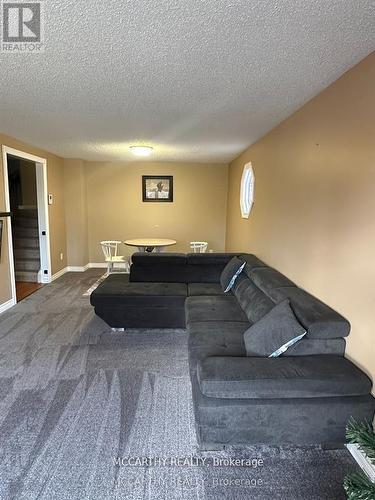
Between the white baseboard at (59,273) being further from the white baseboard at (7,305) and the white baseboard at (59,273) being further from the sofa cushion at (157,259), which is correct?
the sofa cushion at (157,259)

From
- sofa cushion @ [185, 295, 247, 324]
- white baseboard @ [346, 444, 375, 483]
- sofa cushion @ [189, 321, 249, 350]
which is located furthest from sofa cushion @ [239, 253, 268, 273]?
white baseboard @ [346, 444, 375, 483]

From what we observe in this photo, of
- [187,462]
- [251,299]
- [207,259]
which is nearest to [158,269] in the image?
[207,259]

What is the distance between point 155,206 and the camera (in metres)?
6.69

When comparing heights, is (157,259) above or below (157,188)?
below

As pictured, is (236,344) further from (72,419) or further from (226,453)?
(72,419)

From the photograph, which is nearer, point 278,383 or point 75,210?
point 278,383

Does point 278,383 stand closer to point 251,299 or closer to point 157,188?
point 251,299

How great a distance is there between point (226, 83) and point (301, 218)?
4.39 ft

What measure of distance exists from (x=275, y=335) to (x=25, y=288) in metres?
4.59

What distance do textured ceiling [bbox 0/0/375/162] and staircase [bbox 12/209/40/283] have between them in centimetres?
283

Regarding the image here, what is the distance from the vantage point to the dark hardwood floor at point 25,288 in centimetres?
465

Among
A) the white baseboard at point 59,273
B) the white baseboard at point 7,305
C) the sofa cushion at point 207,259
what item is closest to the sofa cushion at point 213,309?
the sofa cushion at point 207,259

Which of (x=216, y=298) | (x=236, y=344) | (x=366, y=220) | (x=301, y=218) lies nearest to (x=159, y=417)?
(x=236, y=344)

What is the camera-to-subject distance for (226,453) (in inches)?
69.4
